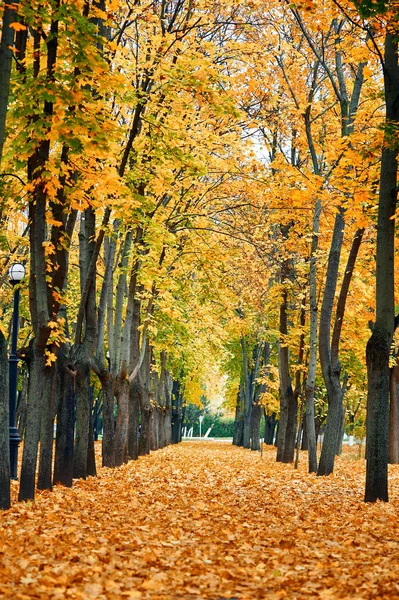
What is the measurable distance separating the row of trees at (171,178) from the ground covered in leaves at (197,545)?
1309 mm

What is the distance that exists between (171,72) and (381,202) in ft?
14.1

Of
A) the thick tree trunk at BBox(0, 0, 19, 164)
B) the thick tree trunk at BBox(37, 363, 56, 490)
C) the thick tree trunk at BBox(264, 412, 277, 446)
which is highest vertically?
the thick tree trunk at BBox(0, 0, 19, 164)

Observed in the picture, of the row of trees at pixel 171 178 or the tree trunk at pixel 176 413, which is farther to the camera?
the tree trunk at pixel 176 413

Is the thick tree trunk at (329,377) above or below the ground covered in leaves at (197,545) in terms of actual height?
→ above

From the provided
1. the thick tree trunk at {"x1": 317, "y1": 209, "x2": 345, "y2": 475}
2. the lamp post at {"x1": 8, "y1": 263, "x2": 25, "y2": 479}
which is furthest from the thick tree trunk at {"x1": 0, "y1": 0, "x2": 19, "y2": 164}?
the thick tree trunk at {"x1": 317, "y1": 209, "x2": 345, "y2": 475}

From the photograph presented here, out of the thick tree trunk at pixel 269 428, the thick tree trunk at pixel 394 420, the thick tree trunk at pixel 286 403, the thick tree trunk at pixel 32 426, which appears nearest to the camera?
the thick tree trunk at pixel 32 426

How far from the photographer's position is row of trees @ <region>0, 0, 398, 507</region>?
37.1 feet

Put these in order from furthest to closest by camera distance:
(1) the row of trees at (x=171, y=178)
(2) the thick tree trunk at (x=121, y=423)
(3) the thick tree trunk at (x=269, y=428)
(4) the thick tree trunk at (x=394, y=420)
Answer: (3) the thick tree trunk at (x=269, y=428), (4) the thick tree trunk at (x=394, y=420), (2) the thick tree trunk at (x=121, y=423), (1) the row of trees at (x=171, y=178)

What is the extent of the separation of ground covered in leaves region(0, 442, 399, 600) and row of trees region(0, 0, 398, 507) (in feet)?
4.30

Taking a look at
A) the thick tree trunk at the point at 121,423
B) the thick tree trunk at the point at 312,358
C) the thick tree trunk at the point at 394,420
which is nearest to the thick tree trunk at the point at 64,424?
the thick tree trunk at the point at 121,423

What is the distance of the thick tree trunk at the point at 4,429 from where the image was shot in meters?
10.5

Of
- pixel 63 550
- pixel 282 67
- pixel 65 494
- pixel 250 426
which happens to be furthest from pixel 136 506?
pixel 250 426

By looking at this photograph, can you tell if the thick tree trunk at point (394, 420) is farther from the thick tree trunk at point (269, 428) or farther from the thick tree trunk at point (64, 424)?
the thick tree trunk at point (269, 428)

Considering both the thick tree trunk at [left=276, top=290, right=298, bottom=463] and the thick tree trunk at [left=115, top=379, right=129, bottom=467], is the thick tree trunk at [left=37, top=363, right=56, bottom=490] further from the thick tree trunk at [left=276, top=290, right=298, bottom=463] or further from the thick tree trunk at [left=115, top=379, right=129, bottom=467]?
the thick tree trunk at [left=276, top=290, right=298, bottom=463]
